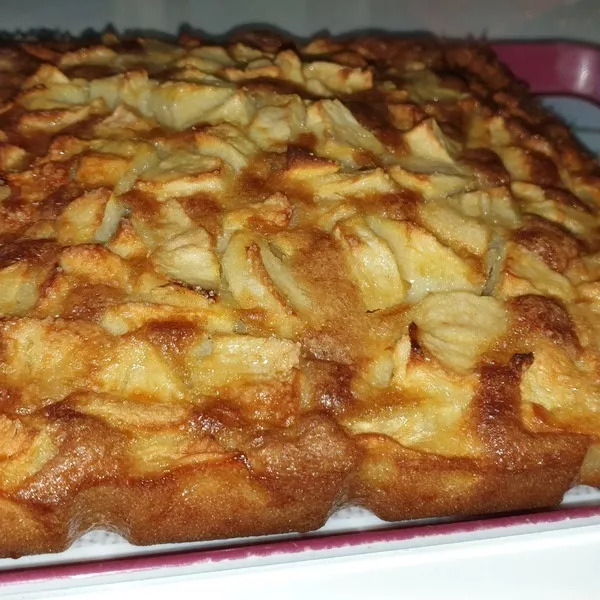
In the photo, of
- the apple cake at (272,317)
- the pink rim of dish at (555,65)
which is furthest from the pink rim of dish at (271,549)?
the pink rim of dish at (555,65)

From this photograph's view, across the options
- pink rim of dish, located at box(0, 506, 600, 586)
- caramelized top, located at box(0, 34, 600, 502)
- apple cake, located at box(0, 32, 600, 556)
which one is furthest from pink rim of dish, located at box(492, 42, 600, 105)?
pink rim of dish, located at box(0, 506, 600, 586)

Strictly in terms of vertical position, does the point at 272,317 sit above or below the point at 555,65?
below

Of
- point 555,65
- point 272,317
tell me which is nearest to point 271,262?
point 272,317

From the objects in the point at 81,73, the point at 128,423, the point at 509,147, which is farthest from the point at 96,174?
the point at 509,147

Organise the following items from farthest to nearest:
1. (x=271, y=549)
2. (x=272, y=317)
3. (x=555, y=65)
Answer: (x=555, y=65)
(x=272, y=317)
(x=271, y=549)

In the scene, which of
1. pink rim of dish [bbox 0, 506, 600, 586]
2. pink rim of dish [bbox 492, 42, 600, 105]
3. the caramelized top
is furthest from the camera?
pink rim of dish [bbox 492, 42, 600, 105]

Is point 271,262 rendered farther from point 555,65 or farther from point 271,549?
point 555,65

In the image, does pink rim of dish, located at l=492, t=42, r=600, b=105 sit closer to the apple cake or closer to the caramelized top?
the caramelized top

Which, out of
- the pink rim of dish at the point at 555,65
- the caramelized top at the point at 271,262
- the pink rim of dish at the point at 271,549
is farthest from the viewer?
the pink rim of dish at the point at 555,65

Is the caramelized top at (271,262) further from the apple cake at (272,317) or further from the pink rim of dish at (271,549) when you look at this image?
the pink rim of dish at (271,549)
